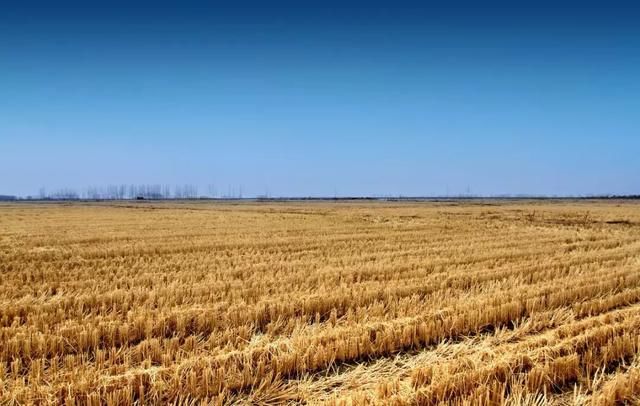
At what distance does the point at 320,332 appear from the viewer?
677cm

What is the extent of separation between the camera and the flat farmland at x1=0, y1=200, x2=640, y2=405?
4.80 meters

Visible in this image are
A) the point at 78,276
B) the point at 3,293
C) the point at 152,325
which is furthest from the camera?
the point at 78,276

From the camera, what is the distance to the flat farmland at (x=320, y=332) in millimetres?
4805

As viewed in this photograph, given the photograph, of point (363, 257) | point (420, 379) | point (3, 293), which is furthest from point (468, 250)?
point (3, 293)

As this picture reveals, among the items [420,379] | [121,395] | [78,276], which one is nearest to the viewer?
[121,395]

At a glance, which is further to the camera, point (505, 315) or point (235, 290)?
point (235, 290)

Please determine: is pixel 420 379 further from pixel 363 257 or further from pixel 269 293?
pixel 363 257

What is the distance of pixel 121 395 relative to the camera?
455 cm

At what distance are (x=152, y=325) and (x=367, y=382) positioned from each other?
3.35 m

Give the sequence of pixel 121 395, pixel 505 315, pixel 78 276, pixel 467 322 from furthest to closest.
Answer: pixel 78 276 → pixel 505 315 → pixel 467 322 → pixel 121 395

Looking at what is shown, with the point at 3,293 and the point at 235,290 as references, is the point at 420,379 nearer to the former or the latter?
the point at 235,290

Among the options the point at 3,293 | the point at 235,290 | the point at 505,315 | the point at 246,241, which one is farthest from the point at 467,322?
the point at 246,241

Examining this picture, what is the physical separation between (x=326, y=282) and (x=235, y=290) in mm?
2092

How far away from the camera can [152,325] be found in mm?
6793
